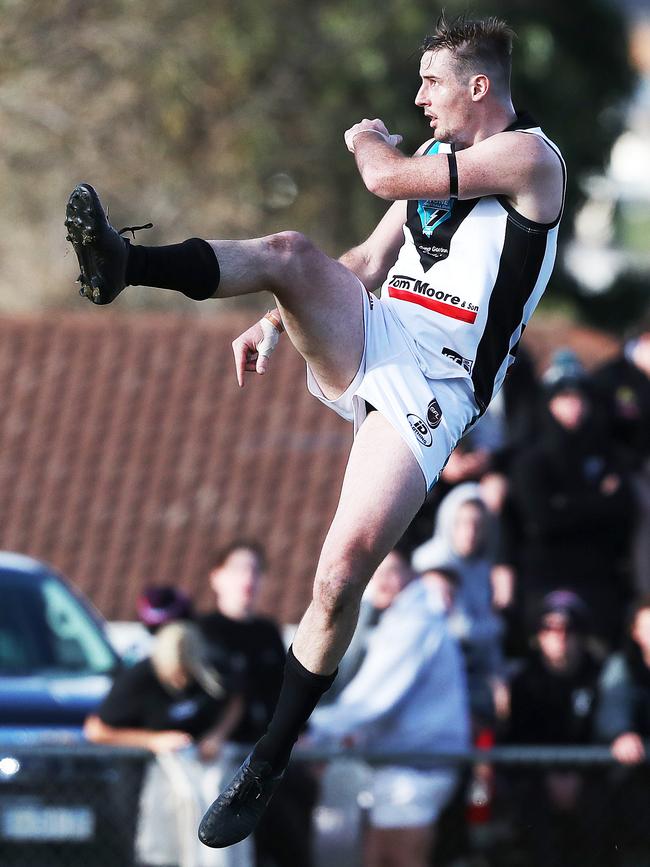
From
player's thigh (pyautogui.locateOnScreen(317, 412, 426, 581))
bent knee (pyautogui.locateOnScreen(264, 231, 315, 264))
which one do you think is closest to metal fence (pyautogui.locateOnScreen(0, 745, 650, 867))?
player's thigh (pyautogui.locateOnScreen(317, 412, 426, 581))

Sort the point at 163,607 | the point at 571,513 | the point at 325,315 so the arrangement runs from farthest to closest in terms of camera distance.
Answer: the point at 571,513
the point at 163,607
the point at 325,315

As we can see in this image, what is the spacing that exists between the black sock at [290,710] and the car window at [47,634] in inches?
158

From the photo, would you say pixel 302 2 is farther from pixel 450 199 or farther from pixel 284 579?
pixel 450 199

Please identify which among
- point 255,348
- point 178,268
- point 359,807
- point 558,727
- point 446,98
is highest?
point 446,98

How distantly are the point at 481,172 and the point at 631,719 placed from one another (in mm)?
4081

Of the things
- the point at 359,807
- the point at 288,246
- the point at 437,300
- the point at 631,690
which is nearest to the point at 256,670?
the point at 359,807

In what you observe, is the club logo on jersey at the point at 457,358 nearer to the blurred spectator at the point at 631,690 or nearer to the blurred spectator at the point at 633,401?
the blurred spectator at the point at 631,690

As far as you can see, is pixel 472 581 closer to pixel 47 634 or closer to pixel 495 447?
pixel 495 447

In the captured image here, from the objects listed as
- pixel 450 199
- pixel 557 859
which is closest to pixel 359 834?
pixel 557 859

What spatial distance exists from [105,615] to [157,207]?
8731 millimetres

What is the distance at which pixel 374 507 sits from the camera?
4699 mm

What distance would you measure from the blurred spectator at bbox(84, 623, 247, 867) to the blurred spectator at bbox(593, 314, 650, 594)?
108 inches

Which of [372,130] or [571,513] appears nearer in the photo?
[372,130]

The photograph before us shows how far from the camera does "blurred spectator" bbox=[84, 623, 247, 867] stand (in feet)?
24.5
